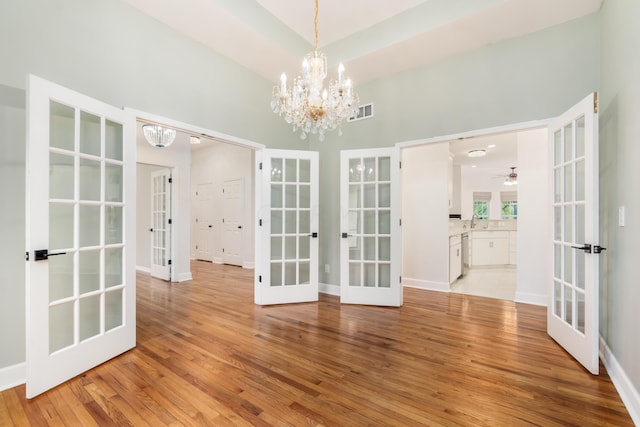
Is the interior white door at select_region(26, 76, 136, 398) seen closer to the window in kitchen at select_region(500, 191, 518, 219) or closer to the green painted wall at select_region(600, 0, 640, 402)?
the green painted wall at select_region(600, 0, 640, 402)

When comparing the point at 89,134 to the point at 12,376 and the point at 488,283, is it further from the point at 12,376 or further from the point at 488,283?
the point at 488,283

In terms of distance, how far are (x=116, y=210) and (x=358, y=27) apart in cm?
337

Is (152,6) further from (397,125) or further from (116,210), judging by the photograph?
(397,125)

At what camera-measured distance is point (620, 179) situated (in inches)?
81.7

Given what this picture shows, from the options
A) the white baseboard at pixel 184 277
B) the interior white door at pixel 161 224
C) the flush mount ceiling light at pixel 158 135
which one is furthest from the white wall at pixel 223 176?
the flush mount ceiling light at pixel 158 135

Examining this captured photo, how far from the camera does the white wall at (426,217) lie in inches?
191

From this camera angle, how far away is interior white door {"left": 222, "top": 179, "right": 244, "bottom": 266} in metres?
7.23

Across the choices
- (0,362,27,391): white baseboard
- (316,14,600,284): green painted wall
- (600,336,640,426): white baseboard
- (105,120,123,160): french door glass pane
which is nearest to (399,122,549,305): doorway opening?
(316,14,600,284): green painted wall

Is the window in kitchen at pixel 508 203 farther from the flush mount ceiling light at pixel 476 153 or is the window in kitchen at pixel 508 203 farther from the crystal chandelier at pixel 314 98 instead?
→ the crystal chandelier at pixel 314 98

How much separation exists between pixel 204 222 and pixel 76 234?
20.2 ft

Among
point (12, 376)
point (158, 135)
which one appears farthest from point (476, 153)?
point (12, 376)

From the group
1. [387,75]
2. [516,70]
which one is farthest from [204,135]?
[516,70]

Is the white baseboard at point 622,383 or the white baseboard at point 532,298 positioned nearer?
the white baseboard at point 622,383

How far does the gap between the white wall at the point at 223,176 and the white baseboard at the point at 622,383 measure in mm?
5995
